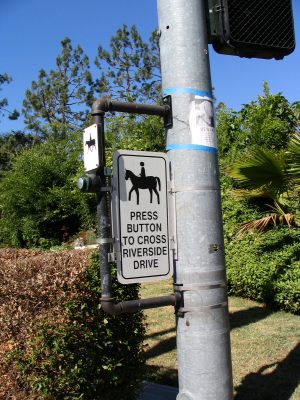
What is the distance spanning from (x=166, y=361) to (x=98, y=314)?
202 centimetres

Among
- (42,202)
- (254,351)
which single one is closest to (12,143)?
(42,202)

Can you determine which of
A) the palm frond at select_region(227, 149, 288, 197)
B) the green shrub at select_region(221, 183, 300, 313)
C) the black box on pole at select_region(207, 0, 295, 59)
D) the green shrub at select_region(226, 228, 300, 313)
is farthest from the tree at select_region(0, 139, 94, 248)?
the black box on pole at select_region(207, 0, 295, 59)

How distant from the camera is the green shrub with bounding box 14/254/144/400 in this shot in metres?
3.60

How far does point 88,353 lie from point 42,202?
48.0ft

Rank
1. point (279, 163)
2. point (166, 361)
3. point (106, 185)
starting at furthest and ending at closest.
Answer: point (279, 163), point (166, 361), point (106, 185)

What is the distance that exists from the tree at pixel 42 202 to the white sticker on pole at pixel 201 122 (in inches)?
574

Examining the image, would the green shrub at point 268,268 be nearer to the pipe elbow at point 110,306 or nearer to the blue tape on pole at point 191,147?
the blue tape on pole at point 191,147

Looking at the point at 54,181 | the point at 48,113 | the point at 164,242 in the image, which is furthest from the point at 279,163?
the point at 48,113

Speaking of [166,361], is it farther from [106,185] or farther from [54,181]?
[54,181]

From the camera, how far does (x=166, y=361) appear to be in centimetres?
560

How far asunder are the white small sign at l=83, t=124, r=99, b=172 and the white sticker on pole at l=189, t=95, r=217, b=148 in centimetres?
54

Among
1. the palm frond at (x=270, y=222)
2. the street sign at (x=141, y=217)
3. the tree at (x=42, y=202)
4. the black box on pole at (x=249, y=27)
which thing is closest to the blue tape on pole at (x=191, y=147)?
the street sign at (x=141, y=217)

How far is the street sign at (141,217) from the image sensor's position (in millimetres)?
2797

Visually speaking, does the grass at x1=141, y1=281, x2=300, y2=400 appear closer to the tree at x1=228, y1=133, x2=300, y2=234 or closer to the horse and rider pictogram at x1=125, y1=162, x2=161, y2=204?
the tree at x1=228, y1=133, x2=300, y2=234
